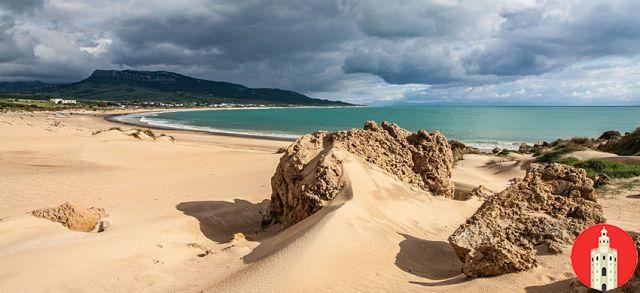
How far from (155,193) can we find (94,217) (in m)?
4.53

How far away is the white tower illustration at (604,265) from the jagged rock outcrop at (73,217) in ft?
33.9

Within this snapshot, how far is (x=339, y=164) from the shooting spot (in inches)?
390

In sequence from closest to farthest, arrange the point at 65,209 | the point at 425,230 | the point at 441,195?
the point at 425,230, the point at 65,209, the point at 441,195

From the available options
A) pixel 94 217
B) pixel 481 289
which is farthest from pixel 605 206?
pixel 94 217

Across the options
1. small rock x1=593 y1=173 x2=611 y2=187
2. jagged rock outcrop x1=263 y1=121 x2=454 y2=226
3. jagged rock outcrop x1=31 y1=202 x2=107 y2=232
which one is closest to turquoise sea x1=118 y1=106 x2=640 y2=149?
small rock x1=593 y1=173 x2=611 y2=187

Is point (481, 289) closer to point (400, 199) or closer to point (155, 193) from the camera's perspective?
point (400, 199)

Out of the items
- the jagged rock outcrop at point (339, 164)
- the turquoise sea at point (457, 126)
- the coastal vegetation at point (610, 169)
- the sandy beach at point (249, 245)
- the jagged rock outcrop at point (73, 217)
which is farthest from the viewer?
the turquoise sea at point (457, 126)

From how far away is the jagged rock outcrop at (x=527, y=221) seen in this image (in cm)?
586

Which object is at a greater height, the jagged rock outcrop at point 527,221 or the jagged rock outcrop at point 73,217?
the jagged rock outcrop at point 527,221

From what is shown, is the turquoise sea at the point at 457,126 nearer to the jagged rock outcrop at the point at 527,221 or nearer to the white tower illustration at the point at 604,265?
the jagged rock outcrop at the point at 527,221

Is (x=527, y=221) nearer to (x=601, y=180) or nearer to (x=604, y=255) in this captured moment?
(x=604, y=255)

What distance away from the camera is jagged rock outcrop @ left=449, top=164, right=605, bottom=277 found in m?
5.86

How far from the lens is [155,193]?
1584 cm

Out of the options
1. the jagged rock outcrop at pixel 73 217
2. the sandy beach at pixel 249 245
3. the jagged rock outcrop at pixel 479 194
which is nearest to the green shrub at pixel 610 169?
the sandy beach at pixel 249 245
